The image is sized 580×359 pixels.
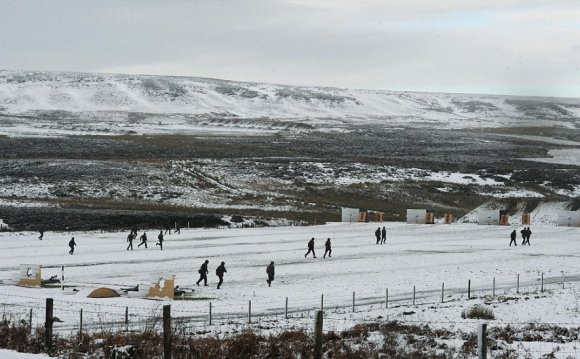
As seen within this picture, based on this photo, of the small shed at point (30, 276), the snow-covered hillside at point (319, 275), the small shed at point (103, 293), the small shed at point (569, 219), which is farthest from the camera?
the small shed at point (569, 219)

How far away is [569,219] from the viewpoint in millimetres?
59031

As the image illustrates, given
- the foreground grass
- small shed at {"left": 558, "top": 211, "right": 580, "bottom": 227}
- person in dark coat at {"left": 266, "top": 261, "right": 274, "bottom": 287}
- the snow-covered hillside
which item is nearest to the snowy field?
the snow-covered hillside

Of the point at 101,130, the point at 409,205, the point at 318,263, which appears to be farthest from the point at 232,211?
the point at 101,130

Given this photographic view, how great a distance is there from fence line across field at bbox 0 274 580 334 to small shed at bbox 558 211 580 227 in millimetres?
29536

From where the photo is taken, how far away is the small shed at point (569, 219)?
58.7 metres

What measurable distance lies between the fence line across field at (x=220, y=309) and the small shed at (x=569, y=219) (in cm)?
2954

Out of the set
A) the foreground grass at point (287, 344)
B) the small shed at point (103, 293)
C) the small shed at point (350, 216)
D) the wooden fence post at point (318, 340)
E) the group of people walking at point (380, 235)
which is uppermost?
the wooden fence post at point (318, 340)

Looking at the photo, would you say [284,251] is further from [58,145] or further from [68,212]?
[58,145]

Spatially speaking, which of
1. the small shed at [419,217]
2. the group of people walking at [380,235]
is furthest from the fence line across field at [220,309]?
the small shed at [419,217]

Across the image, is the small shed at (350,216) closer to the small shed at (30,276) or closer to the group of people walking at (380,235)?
the group of people walking at (380,235)

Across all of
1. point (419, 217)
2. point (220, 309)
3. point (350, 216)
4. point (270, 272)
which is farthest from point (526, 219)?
point (220, 309)

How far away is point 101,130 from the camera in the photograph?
141625 millimetres

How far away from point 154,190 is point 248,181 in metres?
11.4

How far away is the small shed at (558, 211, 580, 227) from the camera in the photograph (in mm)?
58719
